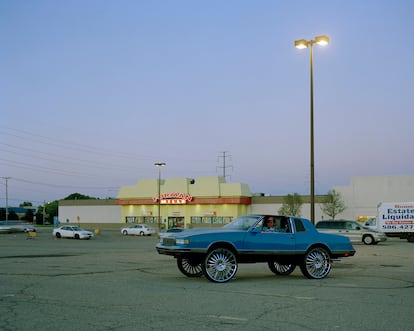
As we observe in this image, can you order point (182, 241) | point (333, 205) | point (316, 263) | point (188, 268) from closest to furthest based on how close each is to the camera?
1. point (182, 241)
2. point (316, 263)
3. point (188, 268)
4. point (333, 205)

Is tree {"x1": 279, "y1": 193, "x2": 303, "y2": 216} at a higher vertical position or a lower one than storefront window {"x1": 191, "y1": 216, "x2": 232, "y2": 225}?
higher

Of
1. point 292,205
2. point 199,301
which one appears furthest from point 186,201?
point 199,301

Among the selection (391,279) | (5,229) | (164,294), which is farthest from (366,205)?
(164,294)

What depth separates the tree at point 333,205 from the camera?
7606 centimetres

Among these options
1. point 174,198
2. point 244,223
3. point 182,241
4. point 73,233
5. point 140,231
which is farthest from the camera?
point 174,198

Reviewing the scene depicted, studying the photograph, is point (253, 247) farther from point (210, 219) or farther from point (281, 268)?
point (210, 219)

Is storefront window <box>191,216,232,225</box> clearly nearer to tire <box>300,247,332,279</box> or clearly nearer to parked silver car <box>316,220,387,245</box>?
parked silver car <box>316,220,387,245</box>

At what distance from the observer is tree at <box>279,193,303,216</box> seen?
262 ft

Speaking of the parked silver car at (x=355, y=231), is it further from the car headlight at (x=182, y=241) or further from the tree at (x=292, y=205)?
the tree at (x=292, y=205)

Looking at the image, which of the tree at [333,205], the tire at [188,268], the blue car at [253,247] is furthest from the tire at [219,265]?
the tree at [333,205]

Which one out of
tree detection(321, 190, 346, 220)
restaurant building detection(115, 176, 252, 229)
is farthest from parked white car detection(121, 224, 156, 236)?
tree detection(321, 190, 346, 220)

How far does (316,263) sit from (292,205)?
65.4 meters

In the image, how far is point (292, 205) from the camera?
79.8 metres

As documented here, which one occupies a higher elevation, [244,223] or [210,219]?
[244,223]
